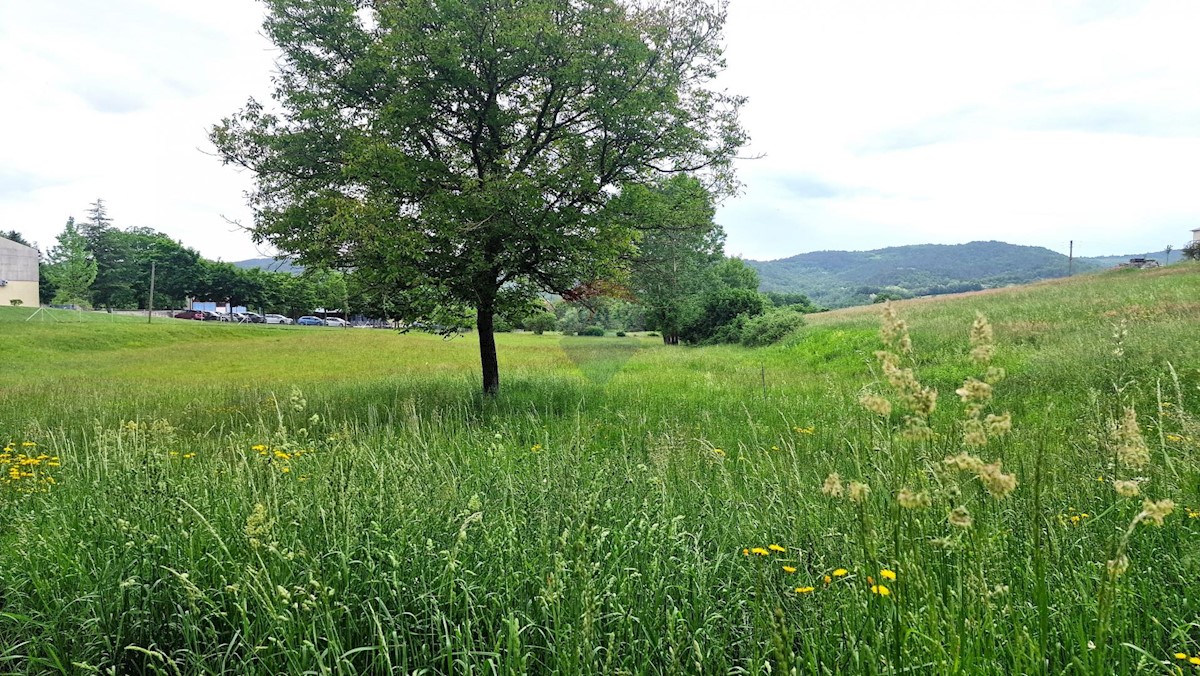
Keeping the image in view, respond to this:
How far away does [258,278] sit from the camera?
76.7 meters

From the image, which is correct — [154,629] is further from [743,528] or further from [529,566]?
[743,528]

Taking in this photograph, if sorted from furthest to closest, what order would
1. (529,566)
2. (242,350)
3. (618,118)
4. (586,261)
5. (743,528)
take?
(242,350) < (586,261) < (618,118) < (743,528) < (529,566)

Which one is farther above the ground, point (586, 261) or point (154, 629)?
point (586, 261)

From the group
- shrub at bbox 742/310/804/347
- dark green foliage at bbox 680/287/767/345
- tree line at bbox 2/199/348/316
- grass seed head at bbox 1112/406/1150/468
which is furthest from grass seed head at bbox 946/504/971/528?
tree line at bbox 2/199/348/316

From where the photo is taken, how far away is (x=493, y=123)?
10.4m

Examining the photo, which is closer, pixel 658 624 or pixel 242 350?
pixel 658 624

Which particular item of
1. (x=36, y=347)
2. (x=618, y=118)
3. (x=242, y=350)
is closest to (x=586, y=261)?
Result: (x=618, y=118)

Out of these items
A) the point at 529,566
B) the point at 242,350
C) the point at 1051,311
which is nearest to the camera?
the point at 529,566

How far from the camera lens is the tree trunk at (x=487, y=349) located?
37.3 ft

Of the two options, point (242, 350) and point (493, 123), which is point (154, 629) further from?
point (242, 350)

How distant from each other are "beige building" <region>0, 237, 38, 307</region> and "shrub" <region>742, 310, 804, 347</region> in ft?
204

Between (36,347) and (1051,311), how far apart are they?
39.7 m

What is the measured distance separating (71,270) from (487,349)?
188ft

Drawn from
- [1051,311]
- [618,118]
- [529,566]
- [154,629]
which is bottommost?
[154,629]
